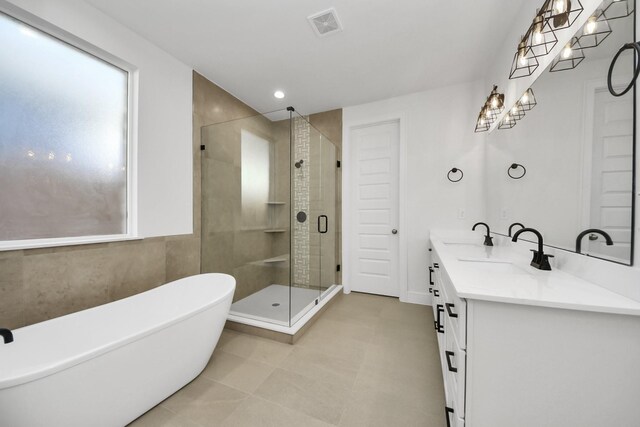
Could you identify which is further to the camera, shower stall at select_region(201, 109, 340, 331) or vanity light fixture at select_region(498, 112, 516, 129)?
shower stall at select_region(201, 109, 340, 331)

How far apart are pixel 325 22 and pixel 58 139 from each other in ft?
6.73

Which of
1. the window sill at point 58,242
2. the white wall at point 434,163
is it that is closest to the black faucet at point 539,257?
the white wall at point 434,163

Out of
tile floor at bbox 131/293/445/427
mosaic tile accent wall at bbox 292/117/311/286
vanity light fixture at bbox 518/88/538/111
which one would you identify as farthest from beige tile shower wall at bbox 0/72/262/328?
vanity light fixture at bbox 518/88/538/111

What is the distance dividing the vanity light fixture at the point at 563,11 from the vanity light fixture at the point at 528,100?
1.39 ft

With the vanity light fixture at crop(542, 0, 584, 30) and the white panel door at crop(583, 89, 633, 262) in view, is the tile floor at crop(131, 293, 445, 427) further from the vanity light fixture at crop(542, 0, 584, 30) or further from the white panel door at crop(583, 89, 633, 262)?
the vanity light fixture at crop(542, 0, 584, 30)

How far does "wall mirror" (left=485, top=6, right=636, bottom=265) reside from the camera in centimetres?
86

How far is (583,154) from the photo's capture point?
42.4 inches

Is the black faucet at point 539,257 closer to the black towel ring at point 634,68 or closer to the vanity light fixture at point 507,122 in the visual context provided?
the black towel ring at point 634,68

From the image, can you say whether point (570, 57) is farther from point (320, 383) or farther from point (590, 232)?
point (320, 383)

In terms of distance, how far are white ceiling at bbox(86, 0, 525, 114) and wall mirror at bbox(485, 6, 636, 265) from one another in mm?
822

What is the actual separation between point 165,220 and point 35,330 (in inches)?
40.1

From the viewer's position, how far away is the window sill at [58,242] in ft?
4.20

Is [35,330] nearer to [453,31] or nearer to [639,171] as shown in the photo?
[639,171]

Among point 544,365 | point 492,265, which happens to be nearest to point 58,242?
point 544,365
